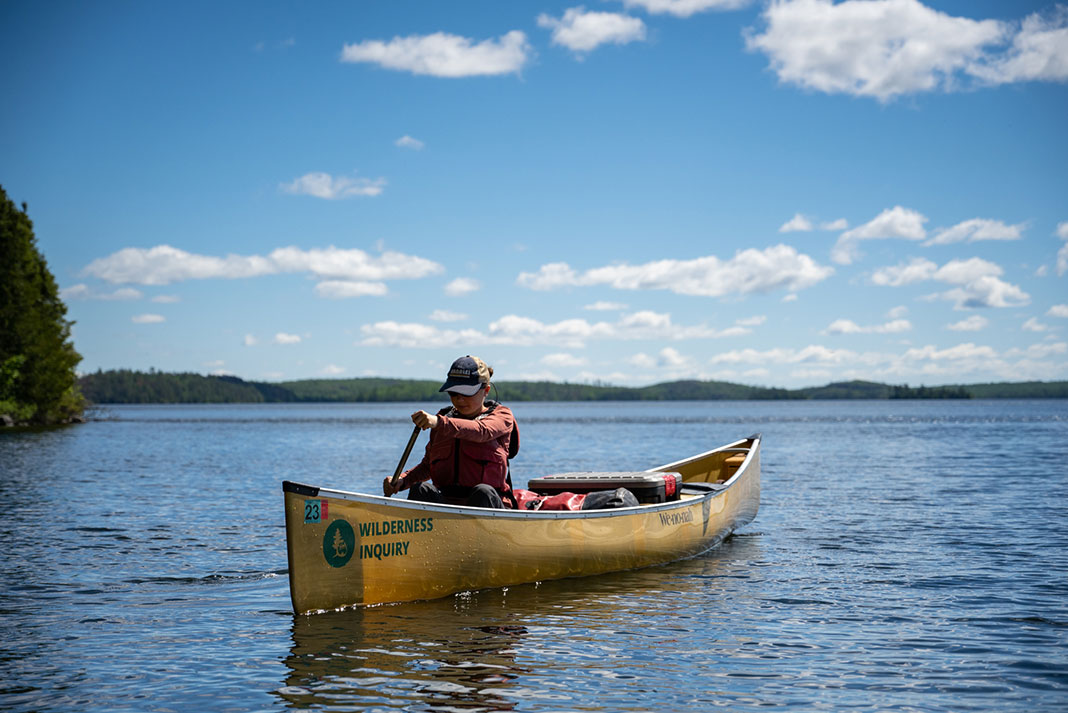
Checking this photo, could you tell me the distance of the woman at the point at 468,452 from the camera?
1010 centimetres

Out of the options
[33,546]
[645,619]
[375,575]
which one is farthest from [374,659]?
[33,546]

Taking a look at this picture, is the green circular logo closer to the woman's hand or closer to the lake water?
the lake water

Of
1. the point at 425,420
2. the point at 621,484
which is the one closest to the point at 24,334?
the point at 621,484

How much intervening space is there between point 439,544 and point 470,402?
5.07 feet

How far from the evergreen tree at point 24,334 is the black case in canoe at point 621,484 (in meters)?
57.1

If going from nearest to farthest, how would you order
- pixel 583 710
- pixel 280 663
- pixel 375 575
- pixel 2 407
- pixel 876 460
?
pixel 583 710 < pixel 280 663 < pixel 375 575 < pixel 876 460 < pixel 2 407

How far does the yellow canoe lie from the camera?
9.15 metres

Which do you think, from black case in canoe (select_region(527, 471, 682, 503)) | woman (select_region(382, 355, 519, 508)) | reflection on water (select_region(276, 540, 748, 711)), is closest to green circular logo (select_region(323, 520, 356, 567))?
reflection on water (select_region(276, 540, 748, 711))

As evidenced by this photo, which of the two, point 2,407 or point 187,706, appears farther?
point 2,407

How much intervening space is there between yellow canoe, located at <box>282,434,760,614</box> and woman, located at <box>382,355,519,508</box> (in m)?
0.43

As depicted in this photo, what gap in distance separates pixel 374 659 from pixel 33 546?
9.27 metres

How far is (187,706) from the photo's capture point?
6852 millimetres

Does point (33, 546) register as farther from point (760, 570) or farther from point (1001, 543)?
point (1001, 543)

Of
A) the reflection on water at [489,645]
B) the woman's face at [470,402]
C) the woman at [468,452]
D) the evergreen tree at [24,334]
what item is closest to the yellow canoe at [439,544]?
the reflection on water at [489,645]
